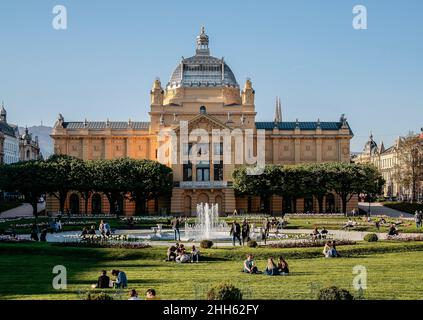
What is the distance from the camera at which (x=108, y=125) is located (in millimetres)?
112062

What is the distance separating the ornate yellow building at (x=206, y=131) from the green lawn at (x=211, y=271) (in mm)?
56326

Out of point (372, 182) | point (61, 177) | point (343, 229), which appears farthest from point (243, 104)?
point (343, 229)

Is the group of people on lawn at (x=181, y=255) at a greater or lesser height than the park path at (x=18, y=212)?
lesser

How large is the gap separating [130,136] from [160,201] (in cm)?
1368

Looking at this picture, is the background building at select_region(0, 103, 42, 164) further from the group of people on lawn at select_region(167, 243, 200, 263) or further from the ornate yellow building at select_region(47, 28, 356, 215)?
the group of people on lawn at select_region(167, 243, 200, 263)

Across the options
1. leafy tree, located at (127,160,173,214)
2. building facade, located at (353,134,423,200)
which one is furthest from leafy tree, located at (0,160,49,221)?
building facade, located at (353,134,423,200)

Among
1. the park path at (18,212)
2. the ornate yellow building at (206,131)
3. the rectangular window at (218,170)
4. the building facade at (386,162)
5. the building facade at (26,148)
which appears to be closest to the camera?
the park path at (18,212)

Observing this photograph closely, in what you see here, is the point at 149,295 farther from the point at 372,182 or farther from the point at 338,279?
the point at 372,182

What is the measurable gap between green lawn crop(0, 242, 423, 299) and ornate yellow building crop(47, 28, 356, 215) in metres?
56.3

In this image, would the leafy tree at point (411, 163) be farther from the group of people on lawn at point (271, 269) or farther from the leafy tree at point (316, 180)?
the group of people on lawn at point (271, 269)

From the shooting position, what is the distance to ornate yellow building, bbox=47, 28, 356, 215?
101 meters

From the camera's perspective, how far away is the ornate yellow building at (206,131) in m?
101

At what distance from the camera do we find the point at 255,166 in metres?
97.1

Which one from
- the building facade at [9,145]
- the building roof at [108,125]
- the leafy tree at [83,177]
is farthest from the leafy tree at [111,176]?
the building facade at [9,145]
